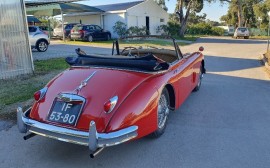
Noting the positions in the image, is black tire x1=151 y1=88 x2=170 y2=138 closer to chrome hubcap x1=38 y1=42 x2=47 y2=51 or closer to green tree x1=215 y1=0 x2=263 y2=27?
chrome hubcap x1=38 y1=42 x2=47 y2=51

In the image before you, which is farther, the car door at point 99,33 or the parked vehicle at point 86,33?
the car door at point 99,33

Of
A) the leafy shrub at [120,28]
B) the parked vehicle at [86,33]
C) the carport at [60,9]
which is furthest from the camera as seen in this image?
the leafy shrub at [120,28]

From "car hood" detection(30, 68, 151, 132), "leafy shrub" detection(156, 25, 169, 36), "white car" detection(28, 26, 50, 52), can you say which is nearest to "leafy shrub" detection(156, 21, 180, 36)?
"leafy shrub" detection(156, 25, 169, 36)

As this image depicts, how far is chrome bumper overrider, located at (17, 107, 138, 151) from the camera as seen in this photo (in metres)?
3.08

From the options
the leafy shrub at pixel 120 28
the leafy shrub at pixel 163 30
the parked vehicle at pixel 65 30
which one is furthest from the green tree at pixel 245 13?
the parked vehicle at pixel 65 30

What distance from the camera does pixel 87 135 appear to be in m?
3.19

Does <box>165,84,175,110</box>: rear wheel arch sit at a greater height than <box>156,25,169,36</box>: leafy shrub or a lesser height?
lesser

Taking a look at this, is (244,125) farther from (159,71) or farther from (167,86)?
(159,71)

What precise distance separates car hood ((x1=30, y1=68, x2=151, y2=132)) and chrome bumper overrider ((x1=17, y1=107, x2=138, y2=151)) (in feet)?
0.34

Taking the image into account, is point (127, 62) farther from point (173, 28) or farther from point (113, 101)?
point (173, 28)

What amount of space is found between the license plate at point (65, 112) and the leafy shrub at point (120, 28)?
22816 mm

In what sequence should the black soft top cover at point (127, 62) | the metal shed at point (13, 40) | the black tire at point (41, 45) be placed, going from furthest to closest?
the black tire at point (41, 45)
the metal shed at point (13, 40)
the black soft top cover at point (127, 62)

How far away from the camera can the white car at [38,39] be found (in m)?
15.3

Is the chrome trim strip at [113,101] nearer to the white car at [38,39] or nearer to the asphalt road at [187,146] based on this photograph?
the asphalt road at [187,146]
